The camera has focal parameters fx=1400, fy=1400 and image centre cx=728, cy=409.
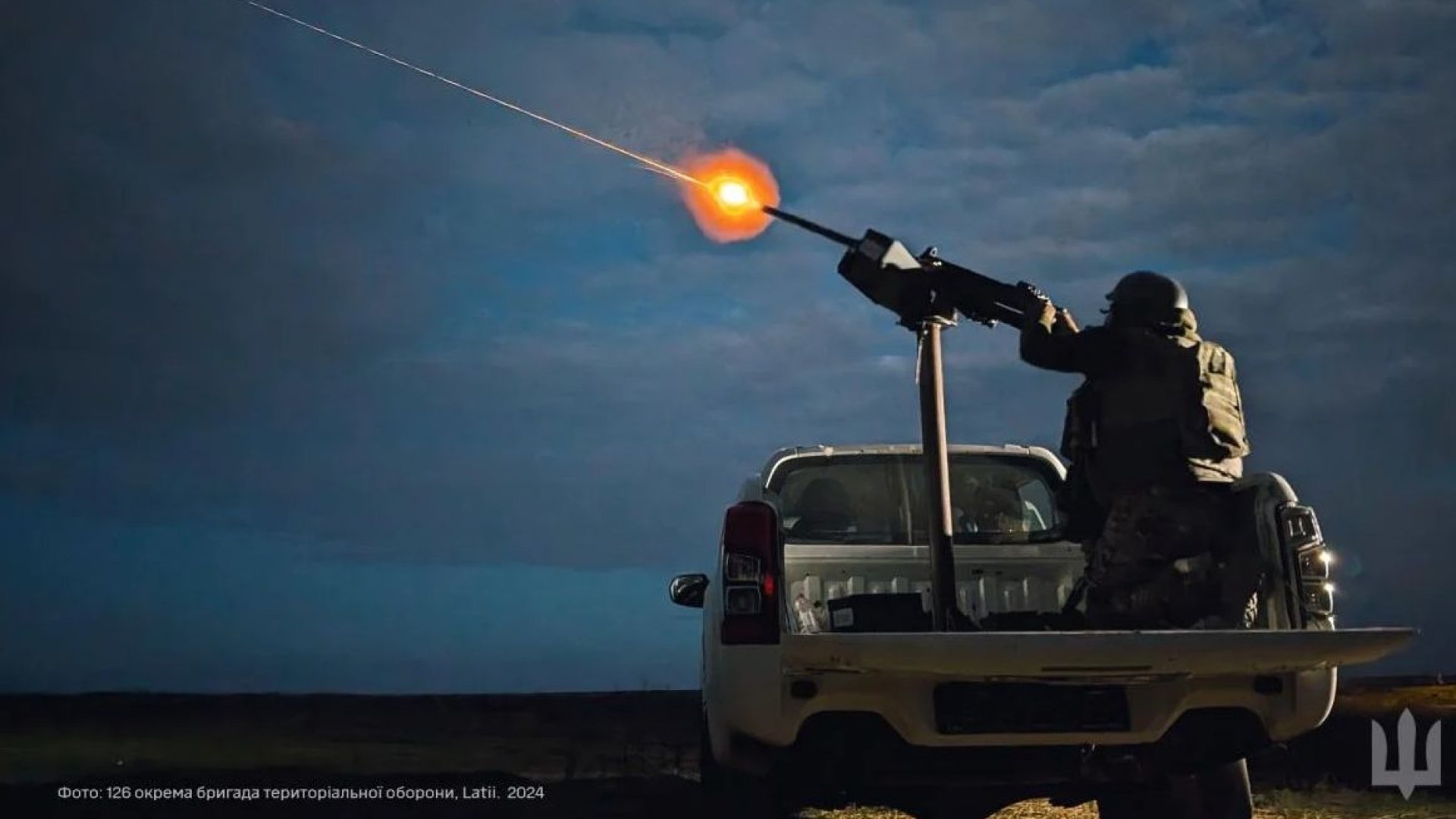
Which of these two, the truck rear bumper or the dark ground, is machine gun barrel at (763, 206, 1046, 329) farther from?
the dark ground

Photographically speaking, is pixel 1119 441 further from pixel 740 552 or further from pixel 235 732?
pixel 235 732

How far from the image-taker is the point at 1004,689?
4.97 metres

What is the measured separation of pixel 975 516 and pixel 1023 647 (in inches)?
98.3

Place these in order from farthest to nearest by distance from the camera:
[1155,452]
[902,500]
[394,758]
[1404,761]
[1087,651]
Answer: [394,758], [1404,761], [902,500], [1155,452], [1087,651]

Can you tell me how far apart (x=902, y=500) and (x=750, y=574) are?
2.11 metres

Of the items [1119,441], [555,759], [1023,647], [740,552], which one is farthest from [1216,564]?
[555,759]

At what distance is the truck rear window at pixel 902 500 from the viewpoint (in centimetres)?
664

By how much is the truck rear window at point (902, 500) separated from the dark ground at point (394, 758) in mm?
2266

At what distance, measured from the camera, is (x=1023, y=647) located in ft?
15.0

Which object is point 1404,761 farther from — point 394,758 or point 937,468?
point 394,758

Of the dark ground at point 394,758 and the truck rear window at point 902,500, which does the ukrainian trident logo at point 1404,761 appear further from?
the truck rear window at point 902,500

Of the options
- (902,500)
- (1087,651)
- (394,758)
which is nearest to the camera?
(1087,651)

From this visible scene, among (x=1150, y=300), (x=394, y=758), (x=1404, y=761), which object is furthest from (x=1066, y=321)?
(x=394, y=758)

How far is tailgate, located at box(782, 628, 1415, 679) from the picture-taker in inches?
180
